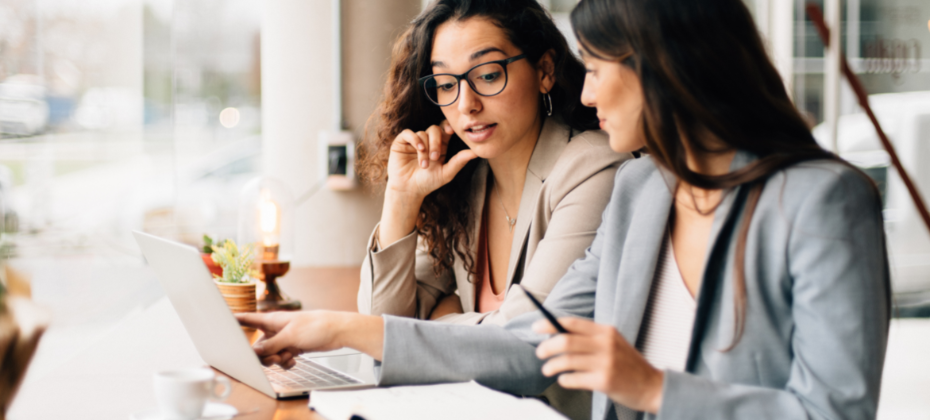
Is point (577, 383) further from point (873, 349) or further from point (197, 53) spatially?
point (197, 53)

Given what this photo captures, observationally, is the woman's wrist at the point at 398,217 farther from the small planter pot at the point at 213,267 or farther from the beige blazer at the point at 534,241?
the small planter pot at the point at 213,267

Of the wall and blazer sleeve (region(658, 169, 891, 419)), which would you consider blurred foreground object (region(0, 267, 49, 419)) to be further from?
the wall

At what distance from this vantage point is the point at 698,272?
39.1 inches

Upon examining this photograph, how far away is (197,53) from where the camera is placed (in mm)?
3891

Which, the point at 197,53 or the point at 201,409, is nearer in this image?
the point at 201,409

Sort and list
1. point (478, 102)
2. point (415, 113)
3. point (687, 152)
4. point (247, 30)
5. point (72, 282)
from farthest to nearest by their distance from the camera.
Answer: point (247, 30), point (72, 282), point (415, 113), point (478, 102), point (687, 152)

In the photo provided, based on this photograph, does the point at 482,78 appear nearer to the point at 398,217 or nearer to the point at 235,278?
the point at 398,217

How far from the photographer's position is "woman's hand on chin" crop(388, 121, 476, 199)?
1520mm

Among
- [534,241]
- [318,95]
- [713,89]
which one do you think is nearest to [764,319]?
[713,89]

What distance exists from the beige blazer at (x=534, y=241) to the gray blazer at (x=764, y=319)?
17 cm

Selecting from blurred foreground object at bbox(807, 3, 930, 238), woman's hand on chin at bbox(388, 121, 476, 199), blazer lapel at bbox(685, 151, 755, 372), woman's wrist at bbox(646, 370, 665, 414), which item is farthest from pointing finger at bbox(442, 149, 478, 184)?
blurred foreground object at bbox(807, 3, 930, 238)

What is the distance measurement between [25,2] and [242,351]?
3.17 feet

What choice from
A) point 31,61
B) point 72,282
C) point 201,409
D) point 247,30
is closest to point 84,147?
point 72,282

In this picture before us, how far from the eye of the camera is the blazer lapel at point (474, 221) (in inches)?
60.3
